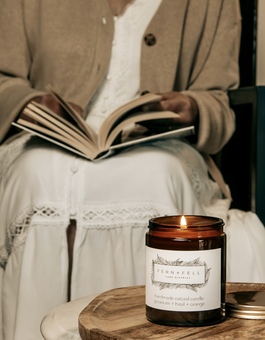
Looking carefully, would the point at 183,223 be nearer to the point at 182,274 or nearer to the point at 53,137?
the point at 182,274

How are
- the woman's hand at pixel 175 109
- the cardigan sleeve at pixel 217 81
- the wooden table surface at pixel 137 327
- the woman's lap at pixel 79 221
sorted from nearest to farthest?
the wooden table surface at pixel 137 327 < the woman's lap at pixel 79 221 < the woman's hand at pixel 175 109 < the cardigan sleeve at pixel 217 81

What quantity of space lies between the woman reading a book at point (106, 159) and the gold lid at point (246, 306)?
0.60 metres

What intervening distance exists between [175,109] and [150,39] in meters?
0.25

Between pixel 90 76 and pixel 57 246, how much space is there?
0.52m

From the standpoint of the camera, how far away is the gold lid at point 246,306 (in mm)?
758

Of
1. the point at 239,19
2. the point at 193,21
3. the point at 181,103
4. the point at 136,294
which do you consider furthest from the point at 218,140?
the point at 136,294

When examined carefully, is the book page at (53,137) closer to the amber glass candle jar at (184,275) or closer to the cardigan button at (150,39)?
the cardigan button at (150,39)

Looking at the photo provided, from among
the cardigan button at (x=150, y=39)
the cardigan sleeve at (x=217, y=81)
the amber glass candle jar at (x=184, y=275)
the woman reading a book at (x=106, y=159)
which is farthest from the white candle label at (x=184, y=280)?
the cardigan button at (x=150, y=39)

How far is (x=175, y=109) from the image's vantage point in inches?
64.7

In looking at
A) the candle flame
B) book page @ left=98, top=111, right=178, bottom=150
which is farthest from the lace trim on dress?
the candle flame

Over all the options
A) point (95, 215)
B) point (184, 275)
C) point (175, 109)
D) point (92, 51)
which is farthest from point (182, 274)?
point (92, 51)

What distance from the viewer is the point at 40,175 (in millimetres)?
1436

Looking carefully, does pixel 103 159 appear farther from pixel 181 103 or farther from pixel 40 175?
pixel 181 103

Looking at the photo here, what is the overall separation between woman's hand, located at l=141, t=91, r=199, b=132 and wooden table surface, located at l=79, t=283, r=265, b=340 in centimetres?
79
